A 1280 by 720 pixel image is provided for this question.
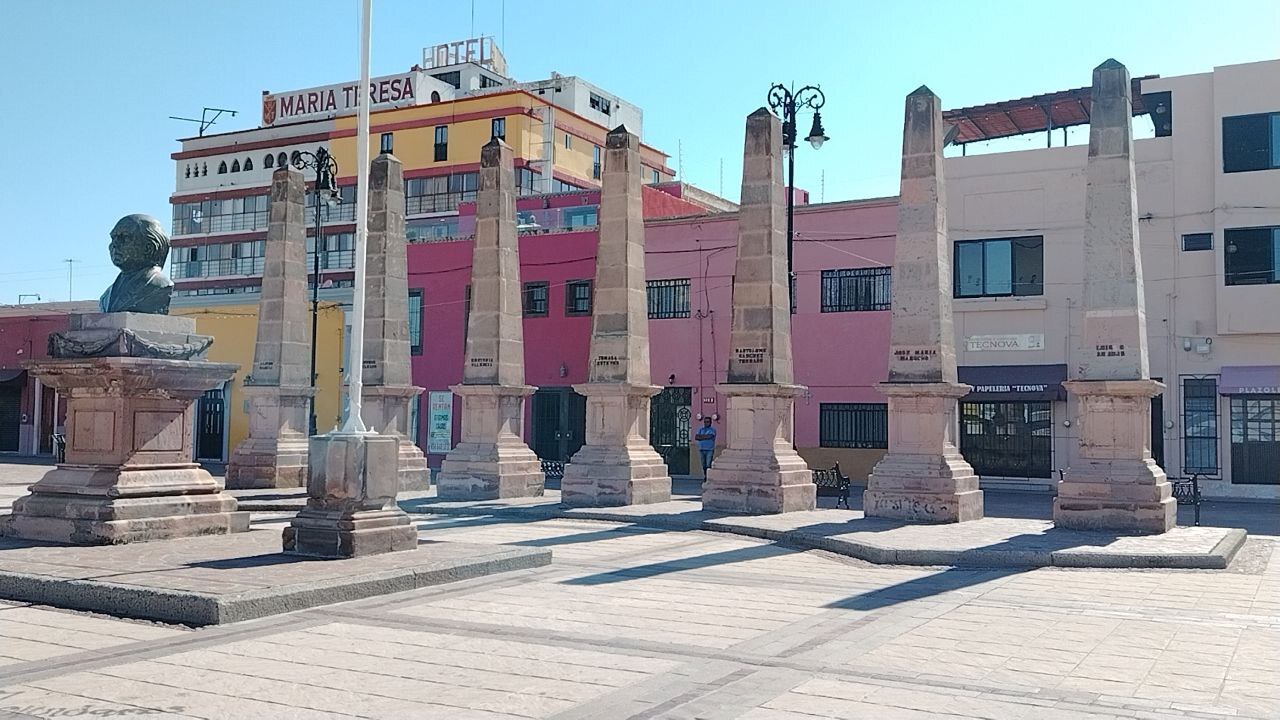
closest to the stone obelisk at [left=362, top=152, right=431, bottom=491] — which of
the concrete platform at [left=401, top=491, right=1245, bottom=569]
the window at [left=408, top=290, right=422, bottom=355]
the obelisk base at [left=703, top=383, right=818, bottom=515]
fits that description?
the concrete platform at [left=401, top=491, right=1245, bottom=569]

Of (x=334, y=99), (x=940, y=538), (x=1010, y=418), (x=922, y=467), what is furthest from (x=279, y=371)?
(x=334, y=99)

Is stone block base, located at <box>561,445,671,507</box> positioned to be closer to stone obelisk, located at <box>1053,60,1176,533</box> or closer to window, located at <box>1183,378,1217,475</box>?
stone obelisk, located at <box>1053,60,1176,533</box>

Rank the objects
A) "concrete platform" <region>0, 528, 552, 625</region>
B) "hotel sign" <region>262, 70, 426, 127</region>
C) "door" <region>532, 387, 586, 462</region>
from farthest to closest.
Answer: "hotel sign" <region>262, 70, 426, 127</region>, "door" <region>532, 387, 586, 462</region>, "concrete platform" <region>0, 528, 552, 625</region>

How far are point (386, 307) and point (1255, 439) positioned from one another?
19993 mm

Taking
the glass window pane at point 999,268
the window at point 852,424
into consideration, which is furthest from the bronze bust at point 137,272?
the glass window pane at point 999,268

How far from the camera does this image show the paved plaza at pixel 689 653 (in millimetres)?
5352

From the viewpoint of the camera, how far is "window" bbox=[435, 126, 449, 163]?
49.5 metres

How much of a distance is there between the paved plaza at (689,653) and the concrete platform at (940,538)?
1129 mm

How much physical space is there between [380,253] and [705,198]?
2621 centimetres

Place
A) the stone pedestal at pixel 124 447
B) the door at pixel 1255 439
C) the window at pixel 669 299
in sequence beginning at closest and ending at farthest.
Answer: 1. the stone pedestal at pixel 124 447
2. the door at pixel 1255 439
3. the window at pixel 669 299

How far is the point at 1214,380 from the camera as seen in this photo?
2516 centimetres

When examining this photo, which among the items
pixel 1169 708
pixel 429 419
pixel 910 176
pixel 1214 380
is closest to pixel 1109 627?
pixel 1169 708

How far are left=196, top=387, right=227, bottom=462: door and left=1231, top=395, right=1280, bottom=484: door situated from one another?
3079 cm

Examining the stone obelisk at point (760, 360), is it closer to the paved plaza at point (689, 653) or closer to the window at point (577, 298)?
the paved plaza at point (689, 653)
